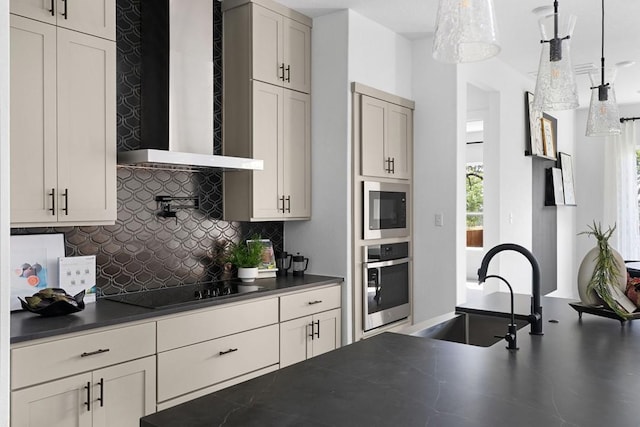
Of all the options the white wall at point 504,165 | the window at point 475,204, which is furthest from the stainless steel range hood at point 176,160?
the window at point 475,204

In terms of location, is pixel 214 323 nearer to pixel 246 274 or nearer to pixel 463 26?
pixel 246 274

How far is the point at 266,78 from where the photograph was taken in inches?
137

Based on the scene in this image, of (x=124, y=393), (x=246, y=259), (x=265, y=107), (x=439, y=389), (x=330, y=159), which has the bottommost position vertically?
(x=124, y=393)

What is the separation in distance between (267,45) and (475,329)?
221cm

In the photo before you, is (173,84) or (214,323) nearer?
(214,323)

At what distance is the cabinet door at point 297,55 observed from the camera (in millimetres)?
3635

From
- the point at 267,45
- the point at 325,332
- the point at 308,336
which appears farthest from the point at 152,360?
the point at 267,45

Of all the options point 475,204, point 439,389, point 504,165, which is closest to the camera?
point 439,389

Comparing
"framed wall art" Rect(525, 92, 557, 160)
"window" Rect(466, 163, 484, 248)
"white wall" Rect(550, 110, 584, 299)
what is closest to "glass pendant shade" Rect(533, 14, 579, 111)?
"framed wall art" Rect(525, 92, 557, 160)

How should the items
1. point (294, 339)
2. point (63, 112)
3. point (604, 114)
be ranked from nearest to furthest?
point (604, 114) < point (63, 112) < point (294, 339)

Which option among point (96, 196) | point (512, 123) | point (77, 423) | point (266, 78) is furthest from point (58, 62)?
point (512, 123)

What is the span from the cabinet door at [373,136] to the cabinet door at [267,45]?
0.66 m

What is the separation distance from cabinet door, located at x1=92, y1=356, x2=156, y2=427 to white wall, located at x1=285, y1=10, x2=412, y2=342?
1.54m

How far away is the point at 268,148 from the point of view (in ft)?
11.5
